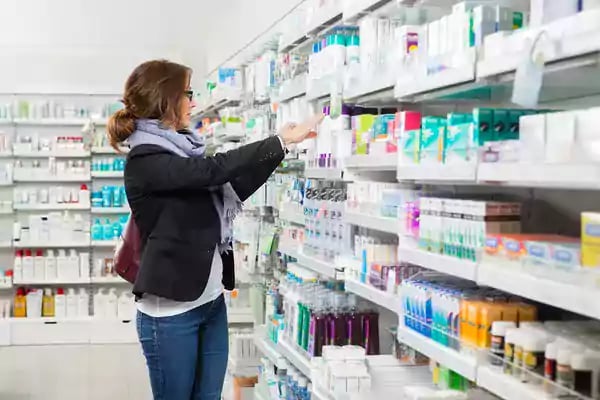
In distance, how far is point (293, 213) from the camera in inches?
175

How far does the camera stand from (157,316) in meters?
3.09

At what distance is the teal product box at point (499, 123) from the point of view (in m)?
2.21

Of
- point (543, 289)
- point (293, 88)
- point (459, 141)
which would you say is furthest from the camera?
point (293, 88)

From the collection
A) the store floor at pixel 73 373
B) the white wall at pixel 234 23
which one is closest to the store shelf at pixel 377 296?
the white wall at pixel 234 23

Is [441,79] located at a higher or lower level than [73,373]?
higher

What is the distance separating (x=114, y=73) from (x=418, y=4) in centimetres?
734

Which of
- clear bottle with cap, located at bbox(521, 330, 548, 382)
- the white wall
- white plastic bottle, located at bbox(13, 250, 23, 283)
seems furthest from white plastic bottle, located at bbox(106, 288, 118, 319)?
clear bottle with cap, located at bbox(521, 330, 548, 382)

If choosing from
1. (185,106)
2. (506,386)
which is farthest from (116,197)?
(506,386)

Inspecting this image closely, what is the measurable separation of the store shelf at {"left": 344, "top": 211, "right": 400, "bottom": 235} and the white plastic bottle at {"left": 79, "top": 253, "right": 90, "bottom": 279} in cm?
623

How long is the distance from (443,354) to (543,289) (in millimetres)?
610

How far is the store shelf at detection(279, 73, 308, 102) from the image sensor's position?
4.20 metres

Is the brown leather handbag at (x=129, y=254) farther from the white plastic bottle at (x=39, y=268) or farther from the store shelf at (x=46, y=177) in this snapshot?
the store shelf at (x=46, y=177)

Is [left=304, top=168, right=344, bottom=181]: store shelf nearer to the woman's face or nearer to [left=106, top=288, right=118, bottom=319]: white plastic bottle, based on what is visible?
the woman's face

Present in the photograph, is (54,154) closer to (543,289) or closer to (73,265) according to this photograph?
(73,265)
